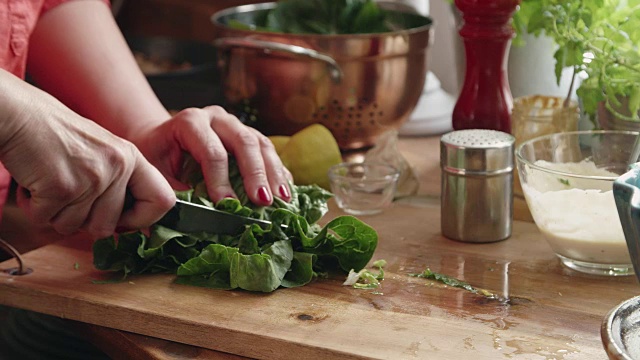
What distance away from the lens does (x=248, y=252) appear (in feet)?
3.56

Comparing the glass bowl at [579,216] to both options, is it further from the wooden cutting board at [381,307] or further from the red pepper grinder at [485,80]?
the red pepper grinder at [485,80]

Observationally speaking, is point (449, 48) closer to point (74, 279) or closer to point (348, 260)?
point (348, 260)

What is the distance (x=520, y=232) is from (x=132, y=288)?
21.2 inches

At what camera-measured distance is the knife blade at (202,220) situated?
1.10 meters

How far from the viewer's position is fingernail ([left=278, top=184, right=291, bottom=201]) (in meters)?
1.19

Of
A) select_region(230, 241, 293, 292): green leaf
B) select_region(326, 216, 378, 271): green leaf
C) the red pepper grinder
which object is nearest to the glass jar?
the red pepper grinder

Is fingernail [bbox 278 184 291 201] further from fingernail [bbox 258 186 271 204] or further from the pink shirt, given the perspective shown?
the pink shirt

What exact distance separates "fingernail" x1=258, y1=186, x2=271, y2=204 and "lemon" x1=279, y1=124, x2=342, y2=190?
228mm

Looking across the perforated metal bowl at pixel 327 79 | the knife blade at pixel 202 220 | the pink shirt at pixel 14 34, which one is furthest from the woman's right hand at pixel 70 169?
the perforated metal bowl at pixel 327 79

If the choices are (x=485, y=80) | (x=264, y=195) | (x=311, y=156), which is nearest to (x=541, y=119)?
(x=485, y=80)

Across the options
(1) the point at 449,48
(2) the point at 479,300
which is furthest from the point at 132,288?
(1) the point at 449,48

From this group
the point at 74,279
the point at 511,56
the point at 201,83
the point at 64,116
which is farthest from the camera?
the point at 201,83

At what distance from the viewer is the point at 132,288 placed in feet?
3.50

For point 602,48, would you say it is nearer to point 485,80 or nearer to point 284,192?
point 485,80
